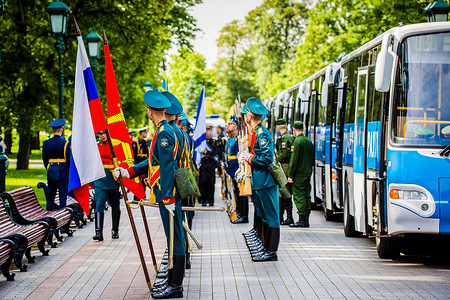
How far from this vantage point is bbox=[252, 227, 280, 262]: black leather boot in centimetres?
1011

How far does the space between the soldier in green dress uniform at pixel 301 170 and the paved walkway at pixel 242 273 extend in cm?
136

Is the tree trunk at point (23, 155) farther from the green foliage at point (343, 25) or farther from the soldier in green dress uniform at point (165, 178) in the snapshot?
the soldier in green dress uniform at point (165, 178)

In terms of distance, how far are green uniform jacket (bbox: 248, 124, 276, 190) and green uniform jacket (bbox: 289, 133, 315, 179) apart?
12.0 feet

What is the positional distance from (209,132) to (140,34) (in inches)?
400

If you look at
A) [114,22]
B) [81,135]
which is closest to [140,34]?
[114,22]

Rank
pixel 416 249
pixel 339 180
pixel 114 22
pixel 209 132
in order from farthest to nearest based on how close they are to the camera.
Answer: pixel 114 22 < pixel 209 132 < pixel 339 180 < pixel 416 249

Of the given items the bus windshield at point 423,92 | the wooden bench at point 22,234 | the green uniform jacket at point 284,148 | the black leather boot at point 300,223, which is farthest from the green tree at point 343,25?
the wooden bench at point 22,234

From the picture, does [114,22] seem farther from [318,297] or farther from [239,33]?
[239,33]

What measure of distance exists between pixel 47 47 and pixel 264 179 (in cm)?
1827

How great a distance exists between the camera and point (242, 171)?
10594mm

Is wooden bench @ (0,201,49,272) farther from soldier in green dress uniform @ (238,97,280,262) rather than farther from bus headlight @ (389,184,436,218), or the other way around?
bus headlight @ (389,184,436,218)

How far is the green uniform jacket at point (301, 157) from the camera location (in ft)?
45.5

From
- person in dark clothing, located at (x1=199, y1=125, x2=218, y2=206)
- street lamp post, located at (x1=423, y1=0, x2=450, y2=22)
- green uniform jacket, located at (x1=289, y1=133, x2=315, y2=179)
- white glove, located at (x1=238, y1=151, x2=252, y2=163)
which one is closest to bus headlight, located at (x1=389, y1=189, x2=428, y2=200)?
white glove, located at (x1=238, y1=151, x2=252, y2=163)

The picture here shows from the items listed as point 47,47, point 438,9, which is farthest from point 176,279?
point 47,47
